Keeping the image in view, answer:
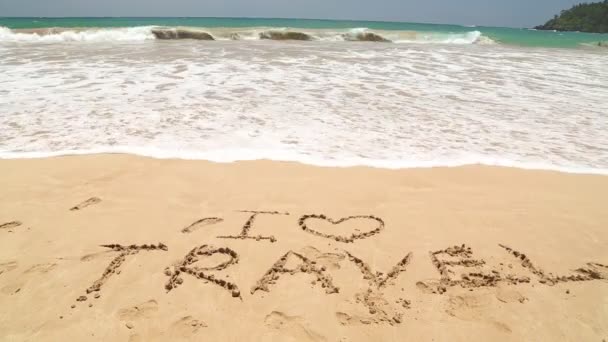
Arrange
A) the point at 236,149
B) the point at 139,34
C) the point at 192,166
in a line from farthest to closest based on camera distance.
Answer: the point at 139,34, the point at 236,149, the point at 192,166

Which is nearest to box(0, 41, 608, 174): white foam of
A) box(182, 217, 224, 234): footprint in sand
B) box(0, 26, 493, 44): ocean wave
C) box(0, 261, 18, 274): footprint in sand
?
box(182, 217, 224, 234): footprint in sand

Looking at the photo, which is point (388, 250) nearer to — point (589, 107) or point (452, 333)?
point (452, 333)

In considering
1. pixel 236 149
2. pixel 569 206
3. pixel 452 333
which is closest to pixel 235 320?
pixel 452 333

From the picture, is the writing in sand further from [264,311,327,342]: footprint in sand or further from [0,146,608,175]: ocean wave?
[0,146,608,175]: ocean wave

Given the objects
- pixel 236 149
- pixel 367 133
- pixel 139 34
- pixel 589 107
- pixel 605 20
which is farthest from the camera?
pixel 605 20

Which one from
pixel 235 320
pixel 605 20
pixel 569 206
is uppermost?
pixel 605 20

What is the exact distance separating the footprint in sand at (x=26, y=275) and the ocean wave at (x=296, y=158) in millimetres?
1703

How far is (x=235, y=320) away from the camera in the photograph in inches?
78.7

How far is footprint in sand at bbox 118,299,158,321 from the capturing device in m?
2.02

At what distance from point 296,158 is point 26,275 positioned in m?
2.34

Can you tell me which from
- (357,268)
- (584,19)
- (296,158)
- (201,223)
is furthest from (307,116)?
(584,19)

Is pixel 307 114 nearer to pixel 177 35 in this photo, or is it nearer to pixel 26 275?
pixel 26 275

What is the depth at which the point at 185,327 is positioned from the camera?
1963 millimetres

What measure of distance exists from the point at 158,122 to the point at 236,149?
1394mm
